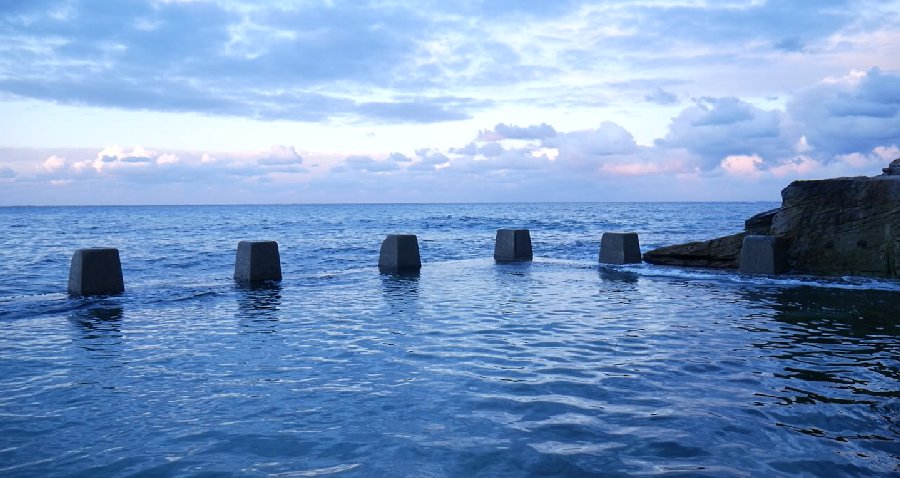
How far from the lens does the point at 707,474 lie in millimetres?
4477

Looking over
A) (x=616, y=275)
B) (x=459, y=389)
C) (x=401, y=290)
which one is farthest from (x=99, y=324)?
(x=616, y=275)

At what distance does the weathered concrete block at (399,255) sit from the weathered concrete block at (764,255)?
27.9ft

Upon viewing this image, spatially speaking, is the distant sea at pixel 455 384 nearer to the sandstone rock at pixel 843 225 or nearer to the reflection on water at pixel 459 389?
the reflection on water at pixel 459 389

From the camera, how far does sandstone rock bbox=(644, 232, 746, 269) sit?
18719mm

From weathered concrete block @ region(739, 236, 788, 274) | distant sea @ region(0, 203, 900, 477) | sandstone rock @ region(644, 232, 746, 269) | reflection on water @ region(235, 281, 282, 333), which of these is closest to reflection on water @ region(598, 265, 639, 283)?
sandstone rock @ region(644, 232, 746, 269)

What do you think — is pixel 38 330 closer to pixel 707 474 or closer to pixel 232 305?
pixel 232 305

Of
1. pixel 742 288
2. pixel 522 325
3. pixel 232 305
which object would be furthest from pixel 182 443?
pixel 742 288

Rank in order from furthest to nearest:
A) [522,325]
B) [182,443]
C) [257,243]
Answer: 1. [257,243]
2. [522,325]
3. [182,443]

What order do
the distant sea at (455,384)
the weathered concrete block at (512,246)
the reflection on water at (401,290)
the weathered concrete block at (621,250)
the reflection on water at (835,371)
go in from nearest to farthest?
the distant sea at (455,384) → the reflection on water at (835,371) → the reflection on water at (401,290) → the weathered concrete block at (621,250) → the weathered concrete block at (512,246)

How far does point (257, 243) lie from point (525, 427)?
12.0m

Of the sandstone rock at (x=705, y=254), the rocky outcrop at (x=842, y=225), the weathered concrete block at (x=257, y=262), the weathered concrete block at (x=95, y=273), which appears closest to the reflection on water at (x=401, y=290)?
the weathered concrete block at (x=257, y=262)

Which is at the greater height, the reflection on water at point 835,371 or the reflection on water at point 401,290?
the reflection on water at point 835,371

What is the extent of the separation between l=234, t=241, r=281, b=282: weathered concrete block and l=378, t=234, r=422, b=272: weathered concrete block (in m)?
3.36

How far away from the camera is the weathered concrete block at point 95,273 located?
13477 mm
